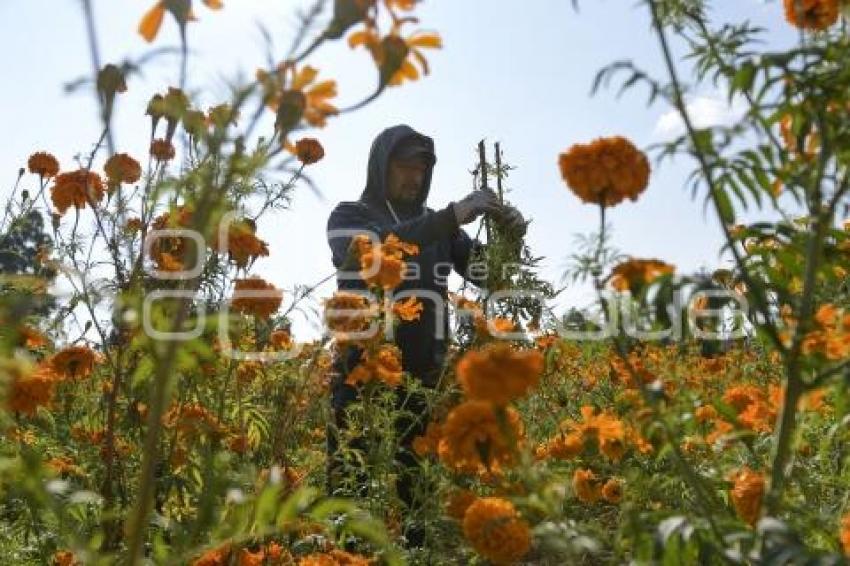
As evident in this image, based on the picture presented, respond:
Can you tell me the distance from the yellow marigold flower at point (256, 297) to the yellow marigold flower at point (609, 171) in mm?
1058

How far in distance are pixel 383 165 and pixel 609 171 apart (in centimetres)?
274

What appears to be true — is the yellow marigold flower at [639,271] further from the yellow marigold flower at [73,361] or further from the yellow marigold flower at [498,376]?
the yellow marigold flower at [73,361]

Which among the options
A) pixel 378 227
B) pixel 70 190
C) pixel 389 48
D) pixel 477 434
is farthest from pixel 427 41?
pixel 378 227

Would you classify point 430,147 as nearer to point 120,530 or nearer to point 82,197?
point 82,197

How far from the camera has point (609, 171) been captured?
147 centimetres

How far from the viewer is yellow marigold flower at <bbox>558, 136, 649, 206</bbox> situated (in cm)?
145

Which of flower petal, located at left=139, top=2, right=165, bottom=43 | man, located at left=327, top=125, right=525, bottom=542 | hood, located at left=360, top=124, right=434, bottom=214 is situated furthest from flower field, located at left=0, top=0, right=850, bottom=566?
hood, located at left=360, top=124, right=434, bottom=214

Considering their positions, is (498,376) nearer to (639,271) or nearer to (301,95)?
(639,271)

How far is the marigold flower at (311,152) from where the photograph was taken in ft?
10.3

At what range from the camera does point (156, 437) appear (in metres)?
1.07

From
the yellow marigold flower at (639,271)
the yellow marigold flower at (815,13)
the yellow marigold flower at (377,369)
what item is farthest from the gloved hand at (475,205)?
the yellow marigold flower at (639,271)

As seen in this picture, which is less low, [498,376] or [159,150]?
[159,150]

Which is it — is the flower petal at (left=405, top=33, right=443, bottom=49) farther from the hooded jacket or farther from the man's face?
A: the man's face

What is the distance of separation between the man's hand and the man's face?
0.83m
